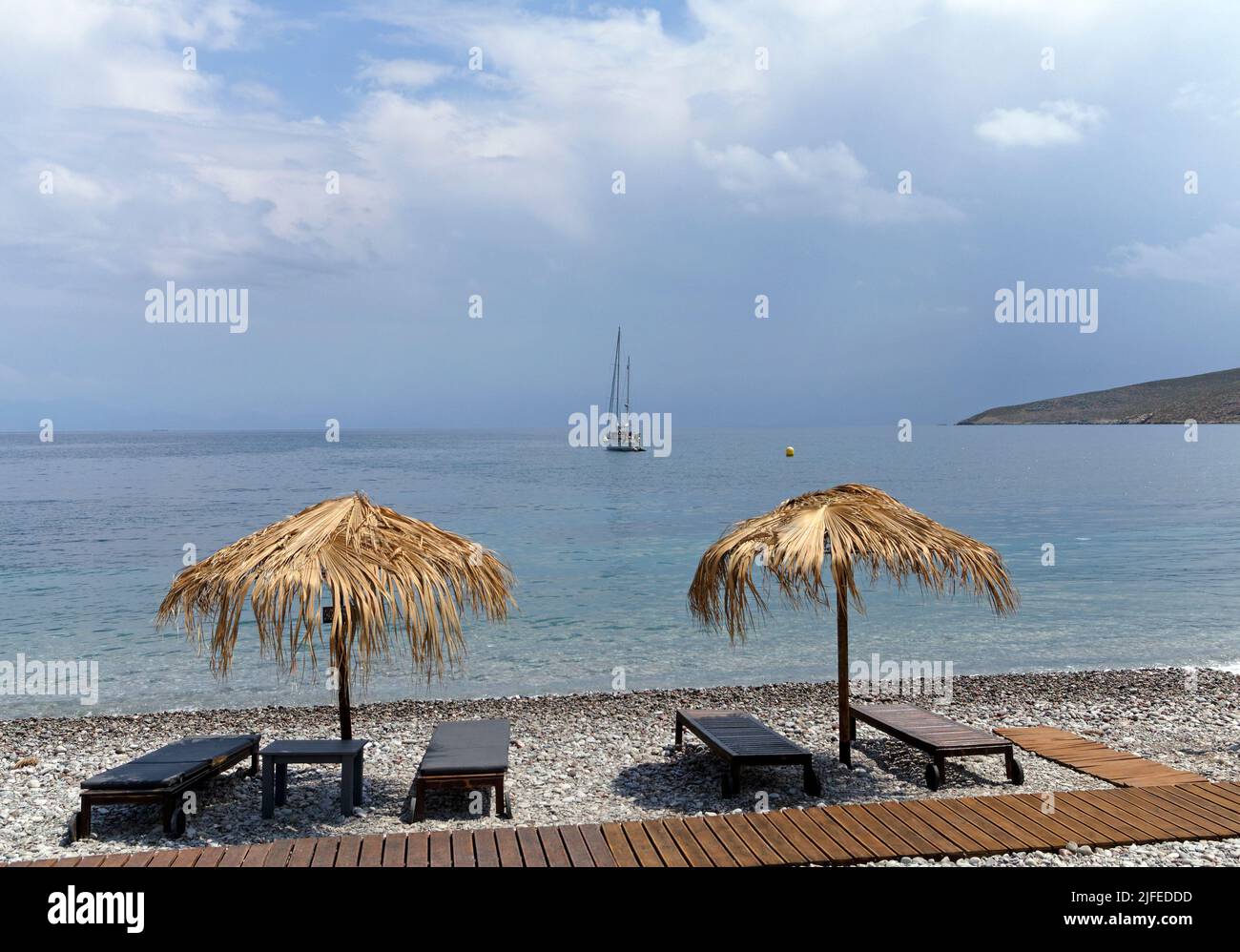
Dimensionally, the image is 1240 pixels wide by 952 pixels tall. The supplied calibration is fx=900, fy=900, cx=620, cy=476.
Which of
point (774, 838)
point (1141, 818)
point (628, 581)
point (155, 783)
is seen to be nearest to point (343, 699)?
point (155, 783)

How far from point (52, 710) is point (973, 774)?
1202cm

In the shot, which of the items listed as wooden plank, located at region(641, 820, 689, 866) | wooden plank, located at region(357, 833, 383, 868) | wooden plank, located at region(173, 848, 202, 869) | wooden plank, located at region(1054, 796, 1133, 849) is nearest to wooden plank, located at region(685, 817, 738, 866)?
wooden plank, located at region(641, 820, 689, 866)

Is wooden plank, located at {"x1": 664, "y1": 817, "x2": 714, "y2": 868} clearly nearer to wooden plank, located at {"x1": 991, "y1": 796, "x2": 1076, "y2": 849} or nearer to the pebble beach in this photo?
the pebble beach

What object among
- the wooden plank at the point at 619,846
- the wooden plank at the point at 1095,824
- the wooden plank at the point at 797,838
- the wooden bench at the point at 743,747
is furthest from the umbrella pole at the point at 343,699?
the wooden plank at the point at 1095,824

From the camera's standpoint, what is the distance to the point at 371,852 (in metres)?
5.29

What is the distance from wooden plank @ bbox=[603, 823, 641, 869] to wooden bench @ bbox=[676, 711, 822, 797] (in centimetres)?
171

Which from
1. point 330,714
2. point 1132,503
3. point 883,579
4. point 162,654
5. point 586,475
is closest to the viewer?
point 330,714

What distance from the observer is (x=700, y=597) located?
7.91 meters

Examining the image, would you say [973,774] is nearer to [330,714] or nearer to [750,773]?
[750,773]

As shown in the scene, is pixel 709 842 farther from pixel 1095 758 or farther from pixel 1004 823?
pixel 1095 758

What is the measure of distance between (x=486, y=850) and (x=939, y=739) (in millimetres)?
4046

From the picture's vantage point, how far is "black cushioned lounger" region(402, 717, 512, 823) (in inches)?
263
